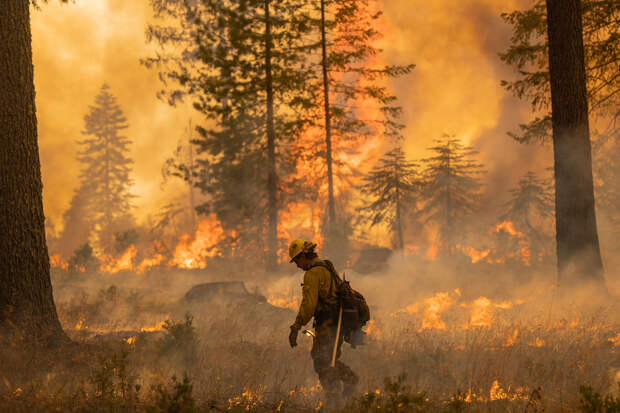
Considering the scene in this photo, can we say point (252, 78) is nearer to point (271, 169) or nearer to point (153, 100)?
point (271, 169)

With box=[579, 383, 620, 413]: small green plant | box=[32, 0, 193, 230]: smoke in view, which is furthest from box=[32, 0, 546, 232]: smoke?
box=[579, 383, 620, 413]: small green plant

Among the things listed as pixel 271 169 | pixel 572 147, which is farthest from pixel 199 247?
pixel 572 147

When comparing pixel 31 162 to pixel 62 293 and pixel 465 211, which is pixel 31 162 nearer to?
pixel 62 293

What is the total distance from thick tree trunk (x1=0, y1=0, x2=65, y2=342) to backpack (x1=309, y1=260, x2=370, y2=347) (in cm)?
426

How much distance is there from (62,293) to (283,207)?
32.3 feet

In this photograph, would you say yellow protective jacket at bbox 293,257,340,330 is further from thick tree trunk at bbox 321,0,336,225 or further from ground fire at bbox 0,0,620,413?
thick tree trunk at bbox 321,0,336,225

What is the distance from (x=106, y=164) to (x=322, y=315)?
44032mm

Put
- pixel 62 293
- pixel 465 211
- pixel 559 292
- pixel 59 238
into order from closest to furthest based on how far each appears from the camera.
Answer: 1. pixel 559 292
2. pixel 62 293
3. pixel 465 211
4. pixel 59 238

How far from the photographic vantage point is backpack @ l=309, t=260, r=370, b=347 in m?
5.30

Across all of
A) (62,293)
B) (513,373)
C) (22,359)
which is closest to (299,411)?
(513,373)

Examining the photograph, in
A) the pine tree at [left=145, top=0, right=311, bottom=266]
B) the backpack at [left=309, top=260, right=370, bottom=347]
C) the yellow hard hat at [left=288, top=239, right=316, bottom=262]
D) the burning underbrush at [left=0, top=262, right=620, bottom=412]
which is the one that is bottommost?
the burning underbrush at [left=0, top=262, right=620, bottom=412]

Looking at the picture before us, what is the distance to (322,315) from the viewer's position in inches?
212

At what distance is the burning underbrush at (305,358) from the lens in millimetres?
4461

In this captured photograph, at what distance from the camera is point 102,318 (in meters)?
10.3
